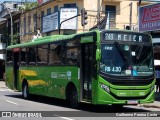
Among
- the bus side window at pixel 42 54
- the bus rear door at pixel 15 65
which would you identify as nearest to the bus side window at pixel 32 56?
the bus side window at pixel 42 54

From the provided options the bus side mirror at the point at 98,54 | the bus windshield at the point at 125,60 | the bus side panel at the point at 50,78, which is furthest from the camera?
the bus side panel at the point at 50,78

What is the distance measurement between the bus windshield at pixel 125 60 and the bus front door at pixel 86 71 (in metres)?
0.81

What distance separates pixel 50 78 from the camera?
2031cm

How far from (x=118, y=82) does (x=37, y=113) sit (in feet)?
10.4

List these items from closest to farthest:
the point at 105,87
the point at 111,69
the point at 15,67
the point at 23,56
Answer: the point at 105,87 → the point at 111,69 → the point at 23,56 → the point at 15,67

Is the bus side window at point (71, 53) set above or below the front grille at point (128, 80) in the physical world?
above

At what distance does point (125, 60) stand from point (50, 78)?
5.32 metres

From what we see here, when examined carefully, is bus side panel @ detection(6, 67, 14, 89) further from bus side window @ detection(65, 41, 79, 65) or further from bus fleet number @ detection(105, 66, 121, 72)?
bus fleet number @ detection(105, 66, 121, 72)

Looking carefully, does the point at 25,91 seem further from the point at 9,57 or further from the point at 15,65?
the point at 9,57

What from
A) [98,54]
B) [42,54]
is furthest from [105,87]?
[42,54]

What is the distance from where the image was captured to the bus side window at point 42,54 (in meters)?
20.8

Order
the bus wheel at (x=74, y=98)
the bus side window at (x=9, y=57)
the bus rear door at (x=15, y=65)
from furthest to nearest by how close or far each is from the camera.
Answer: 1. the bus side window at (x=9, y=57)
2. the bus rear door at (x=15, y=65)
3. the bus wheel at (x=74, y=98)

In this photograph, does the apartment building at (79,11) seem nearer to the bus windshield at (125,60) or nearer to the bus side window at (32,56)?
the bus side window at (32,56)

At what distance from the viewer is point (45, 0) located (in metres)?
47.8
